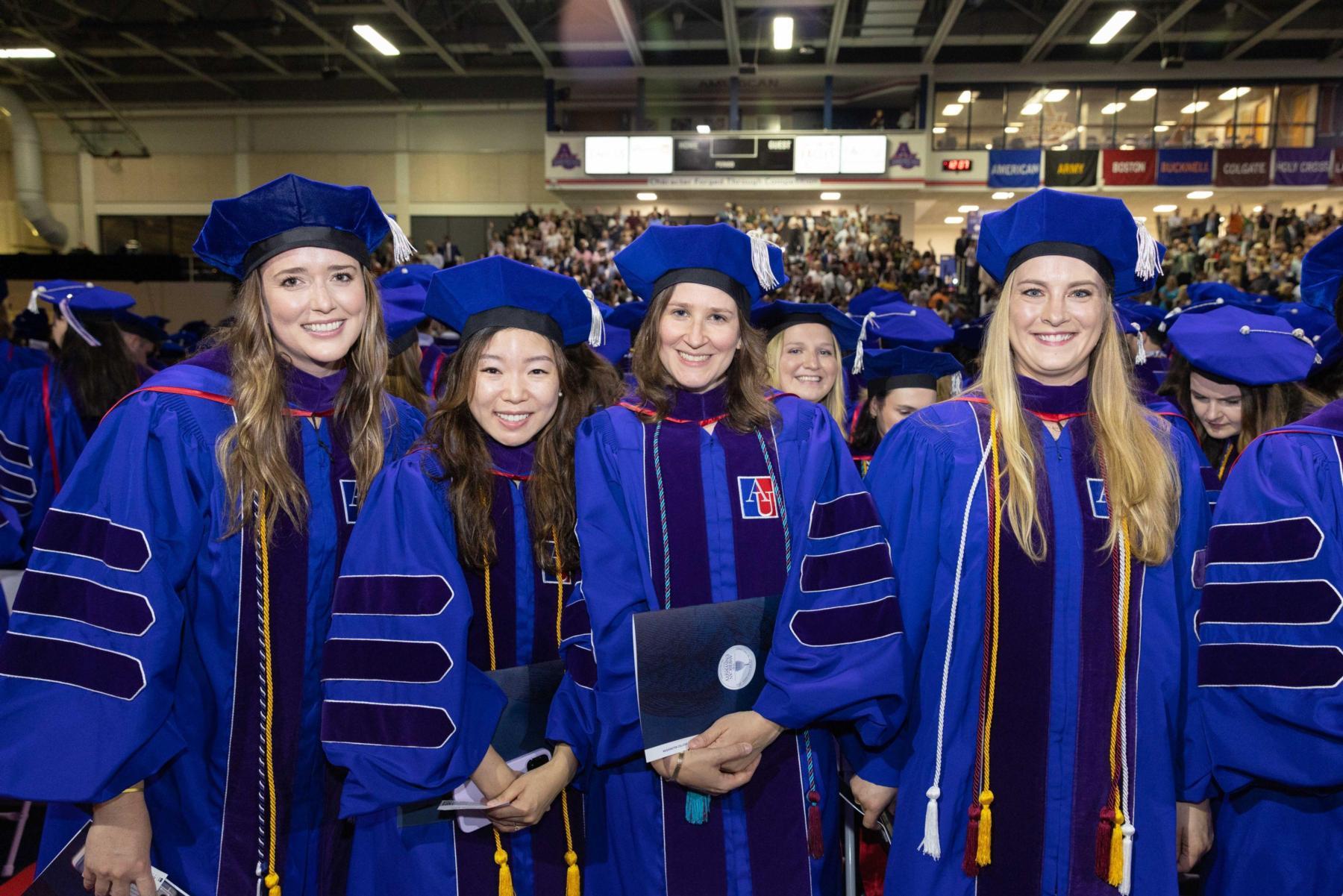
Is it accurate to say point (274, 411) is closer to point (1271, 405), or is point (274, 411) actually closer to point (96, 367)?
point (1271, 405)

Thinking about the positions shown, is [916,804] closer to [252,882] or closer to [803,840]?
[803,840]

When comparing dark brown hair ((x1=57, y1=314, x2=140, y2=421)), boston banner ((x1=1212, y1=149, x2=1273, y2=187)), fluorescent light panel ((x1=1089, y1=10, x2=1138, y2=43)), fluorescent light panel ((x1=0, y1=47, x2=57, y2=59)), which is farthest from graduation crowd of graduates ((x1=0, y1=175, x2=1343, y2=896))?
boston banner ((x1=1212, y1=149, x2=1273, y2=187))

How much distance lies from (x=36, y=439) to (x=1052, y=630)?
4.71 meters

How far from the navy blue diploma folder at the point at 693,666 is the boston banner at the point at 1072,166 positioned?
22.6 m

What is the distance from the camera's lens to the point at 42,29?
18141 millimetres

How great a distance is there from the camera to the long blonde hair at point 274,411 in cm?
189

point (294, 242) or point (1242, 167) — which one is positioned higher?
point (1242, 167)

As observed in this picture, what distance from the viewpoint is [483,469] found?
2061mm

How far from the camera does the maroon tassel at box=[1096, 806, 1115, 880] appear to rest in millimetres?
1879

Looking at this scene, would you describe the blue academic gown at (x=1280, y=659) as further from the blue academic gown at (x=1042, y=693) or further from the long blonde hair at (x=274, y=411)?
the long blonde hair at (x=274, y=411)

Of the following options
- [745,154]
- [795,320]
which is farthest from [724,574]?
[745,154]

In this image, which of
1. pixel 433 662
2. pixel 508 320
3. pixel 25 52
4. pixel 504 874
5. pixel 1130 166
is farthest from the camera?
pixel 1130 166

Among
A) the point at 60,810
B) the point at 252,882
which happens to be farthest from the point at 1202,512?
the point at 60,810

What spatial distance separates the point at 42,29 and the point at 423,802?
21844 millimetres
